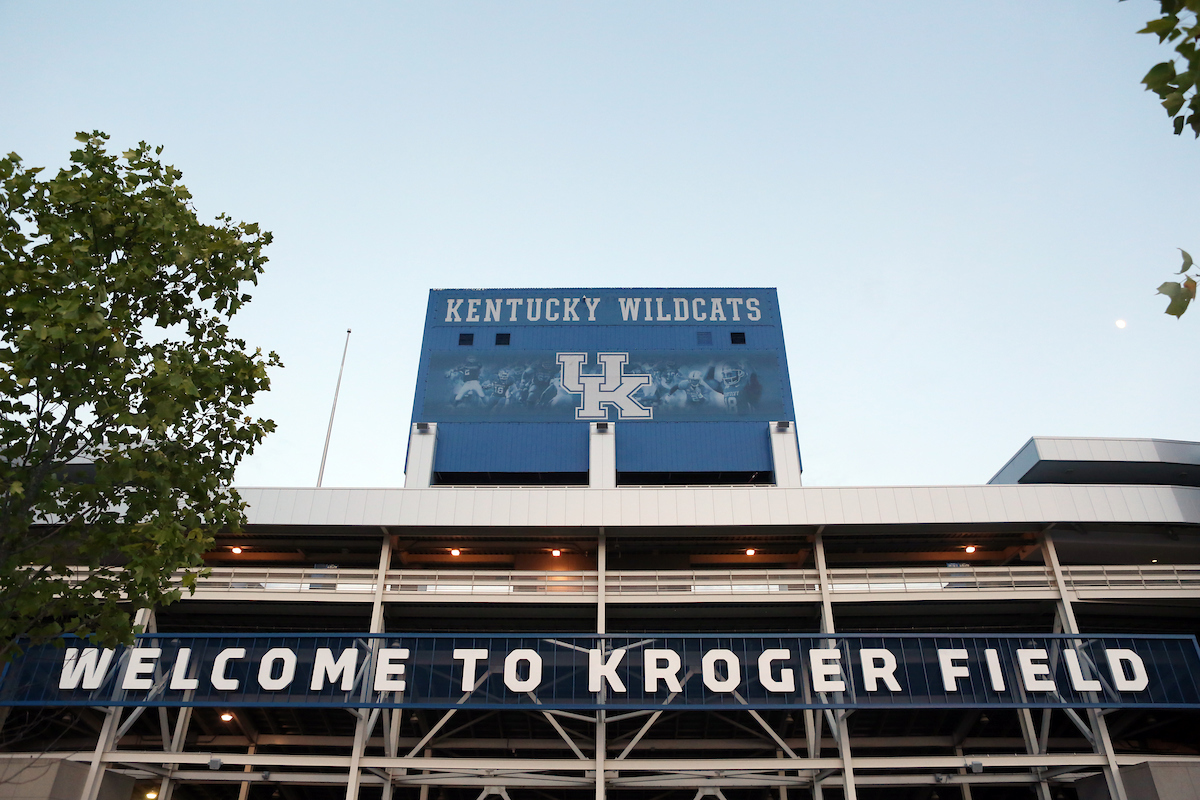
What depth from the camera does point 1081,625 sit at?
2928 centimetres

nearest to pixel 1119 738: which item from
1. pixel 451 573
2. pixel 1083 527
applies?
pixel 1083 527

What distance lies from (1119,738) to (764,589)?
52.3ft

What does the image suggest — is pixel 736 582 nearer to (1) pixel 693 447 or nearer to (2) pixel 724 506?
(2) pixel 724 506

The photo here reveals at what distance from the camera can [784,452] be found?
33625 millimetres

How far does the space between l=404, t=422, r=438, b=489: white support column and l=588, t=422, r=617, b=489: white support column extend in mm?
6640

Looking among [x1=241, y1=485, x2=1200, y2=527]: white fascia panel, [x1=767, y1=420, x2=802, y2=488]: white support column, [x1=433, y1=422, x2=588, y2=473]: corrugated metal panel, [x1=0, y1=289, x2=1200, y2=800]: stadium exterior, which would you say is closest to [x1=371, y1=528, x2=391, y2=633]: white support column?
[x1=0, y1=289, x2=1200, y2=800]: stadium exterior

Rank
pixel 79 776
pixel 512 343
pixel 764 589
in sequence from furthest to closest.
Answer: pixel 512 343
pixel 764 589
pixel 79 776

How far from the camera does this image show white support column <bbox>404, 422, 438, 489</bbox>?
32.8 meters

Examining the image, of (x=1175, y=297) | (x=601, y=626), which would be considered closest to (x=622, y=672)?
(x=601, y=626)

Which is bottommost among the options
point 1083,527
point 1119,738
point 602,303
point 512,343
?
point 1119,738

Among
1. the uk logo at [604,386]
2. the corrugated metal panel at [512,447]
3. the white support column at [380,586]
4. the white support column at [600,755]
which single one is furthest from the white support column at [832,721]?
the white support column at [380,586]

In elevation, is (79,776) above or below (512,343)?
below

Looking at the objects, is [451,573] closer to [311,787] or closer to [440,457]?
[440,457]

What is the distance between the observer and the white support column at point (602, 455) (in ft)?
106
